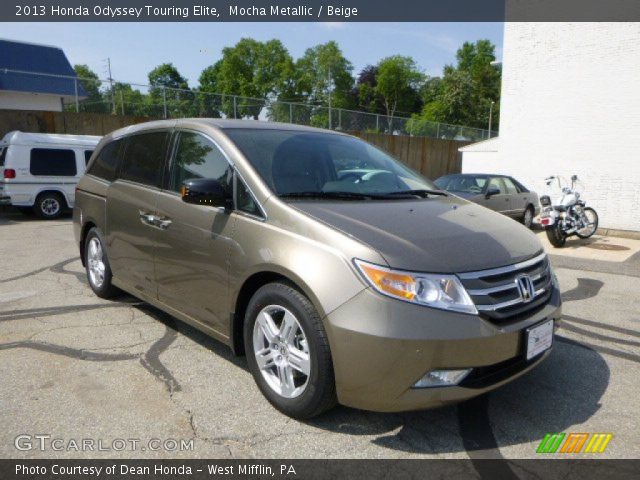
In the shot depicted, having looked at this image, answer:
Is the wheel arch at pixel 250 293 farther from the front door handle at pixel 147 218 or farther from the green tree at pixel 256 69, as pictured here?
the green tree at pixel 256 69

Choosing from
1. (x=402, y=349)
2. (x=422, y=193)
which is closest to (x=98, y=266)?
(x=422, y=193)

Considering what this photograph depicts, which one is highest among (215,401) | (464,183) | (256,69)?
(256,69)

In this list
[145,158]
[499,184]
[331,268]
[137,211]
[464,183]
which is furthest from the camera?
[499,184]

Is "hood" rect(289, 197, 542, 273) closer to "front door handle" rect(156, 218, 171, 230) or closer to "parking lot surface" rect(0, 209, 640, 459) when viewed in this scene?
"parking lot surface" rect(0, 209, 640, 459)

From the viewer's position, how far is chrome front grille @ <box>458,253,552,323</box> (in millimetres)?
2617

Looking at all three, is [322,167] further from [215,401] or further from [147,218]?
[215,401]

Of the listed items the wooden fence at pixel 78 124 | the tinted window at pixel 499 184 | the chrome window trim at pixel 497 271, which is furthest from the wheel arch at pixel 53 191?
the chrome window trim at pixel 497 271

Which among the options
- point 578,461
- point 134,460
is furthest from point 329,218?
point 578,461

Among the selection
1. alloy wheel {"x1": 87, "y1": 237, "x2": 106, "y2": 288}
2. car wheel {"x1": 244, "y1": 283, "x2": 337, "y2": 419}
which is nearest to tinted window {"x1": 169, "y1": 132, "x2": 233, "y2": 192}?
car wheel {"x1": 244, "y1": 283, "x2": 337, "y2": 419}

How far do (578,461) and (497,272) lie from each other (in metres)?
1.05

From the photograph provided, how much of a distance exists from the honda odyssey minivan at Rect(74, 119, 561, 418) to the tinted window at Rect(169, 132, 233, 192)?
1 cm

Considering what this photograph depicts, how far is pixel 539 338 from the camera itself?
2891 mm

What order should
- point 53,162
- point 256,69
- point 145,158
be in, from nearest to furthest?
1. point 145,158
2. point 53,162
3. point 256,69

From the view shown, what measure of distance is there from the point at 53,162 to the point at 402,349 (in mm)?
12811
